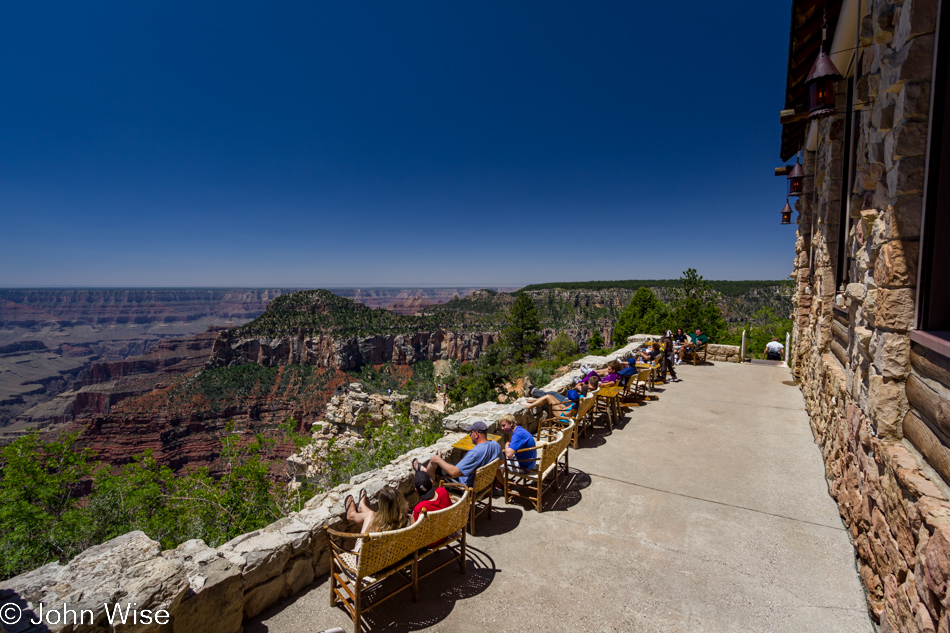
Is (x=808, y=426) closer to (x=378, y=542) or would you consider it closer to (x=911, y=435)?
(x=911, y=435)

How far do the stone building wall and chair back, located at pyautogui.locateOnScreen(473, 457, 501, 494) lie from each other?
8.95 ft

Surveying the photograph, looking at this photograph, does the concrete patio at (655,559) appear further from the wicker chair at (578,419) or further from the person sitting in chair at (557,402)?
the person sitting in chair at (557,402)

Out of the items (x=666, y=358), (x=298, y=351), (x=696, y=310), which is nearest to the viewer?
(x=666, y=358)

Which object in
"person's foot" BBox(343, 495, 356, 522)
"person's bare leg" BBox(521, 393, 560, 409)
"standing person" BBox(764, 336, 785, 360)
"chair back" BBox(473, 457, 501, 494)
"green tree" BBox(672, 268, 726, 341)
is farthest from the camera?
"green tree" BBox(672, 268, 726, 341)

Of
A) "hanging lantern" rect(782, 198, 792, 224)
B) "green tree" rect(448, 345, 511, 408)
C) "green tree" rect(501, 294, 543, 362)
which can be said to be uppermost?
"hanging lantern" rect(782, 198, 792, 224)

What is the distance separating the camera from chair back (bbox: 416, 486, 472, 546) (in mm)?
2824

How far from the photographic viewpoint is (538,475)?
4.16 m

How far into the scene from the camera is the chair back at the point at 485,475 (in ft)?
12.2

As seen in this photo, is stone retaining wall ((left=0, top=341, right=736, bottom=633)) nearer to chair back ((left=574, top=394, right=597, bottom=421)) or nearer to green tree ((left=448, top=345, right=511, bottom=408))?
chair back ((left=574, top=394, right=597, bottom=421))

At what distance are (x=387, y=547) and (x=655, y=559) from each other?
2.31 metres

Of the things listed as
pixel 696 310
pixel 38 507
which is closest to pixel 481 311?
pixel 696 310

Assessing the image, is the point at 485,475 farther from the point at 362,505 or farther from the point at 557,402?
the point at 557,402

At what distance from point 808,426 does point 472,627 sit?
671 cm

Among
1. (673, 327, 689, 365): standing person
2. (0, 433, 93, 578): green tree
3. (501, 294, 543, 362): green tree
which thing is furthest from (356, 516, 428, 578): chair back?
(501, 294, 543, 362): green tree
